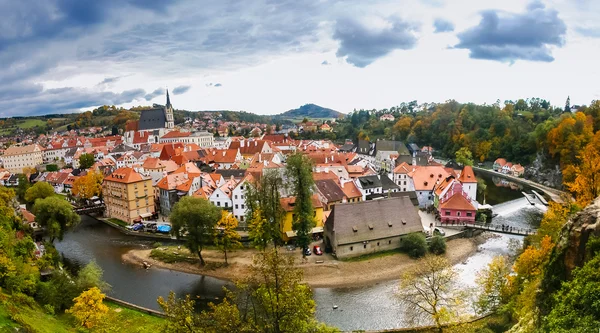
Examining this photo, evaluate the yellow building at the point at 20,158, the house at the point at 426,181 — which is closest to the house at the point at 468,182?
the house at the point at 426,181

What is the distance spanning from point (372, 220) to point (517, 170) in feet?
188

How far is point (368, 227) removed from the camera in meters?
36.3

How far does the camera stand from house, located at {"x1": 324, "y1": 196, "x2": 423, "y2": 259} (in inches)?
1393

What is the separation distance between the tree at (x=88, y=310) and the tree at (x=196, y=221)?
12.5m

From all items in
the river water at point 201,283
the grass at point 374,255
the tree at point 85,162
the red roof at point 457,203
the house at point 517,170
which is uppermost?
the tree at point 85,162

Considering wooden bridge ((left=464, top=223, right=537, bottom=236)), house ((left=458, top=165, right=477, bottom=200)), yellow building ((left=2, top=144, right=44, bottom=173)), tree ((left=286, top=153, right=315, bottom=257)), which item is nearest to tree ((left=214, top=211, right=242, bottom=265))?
tree ((left=286, top=153, right=315, bottom=257))

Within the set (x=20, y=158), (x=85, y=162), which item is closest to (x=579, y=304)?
(x=85, y=162)

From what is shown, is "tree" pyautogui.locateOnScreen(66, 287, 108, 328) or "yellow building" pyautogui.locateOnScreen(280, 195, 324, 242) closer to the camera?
"tree" pyautogui.locateOnScreen(66, 287, 108, 328)

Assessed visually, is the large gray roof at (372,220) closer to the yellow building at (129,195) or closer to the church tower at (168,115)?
the yellow building at (129,195)

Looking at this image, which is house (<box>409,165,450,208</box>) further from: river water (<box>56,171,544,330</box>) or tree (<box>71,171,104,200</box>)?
tree (<box>71,171,104,200</box>)

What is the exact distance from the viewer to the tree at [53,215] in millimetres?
37469

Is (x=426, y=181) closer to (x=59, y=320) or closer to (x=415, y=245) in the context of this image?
(x=415, y=245)

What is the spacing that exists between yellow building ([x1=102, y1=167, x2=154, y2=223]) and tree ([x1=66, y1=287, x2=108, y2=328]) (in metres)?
28.7

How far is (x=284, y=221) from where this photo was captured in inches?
1543
